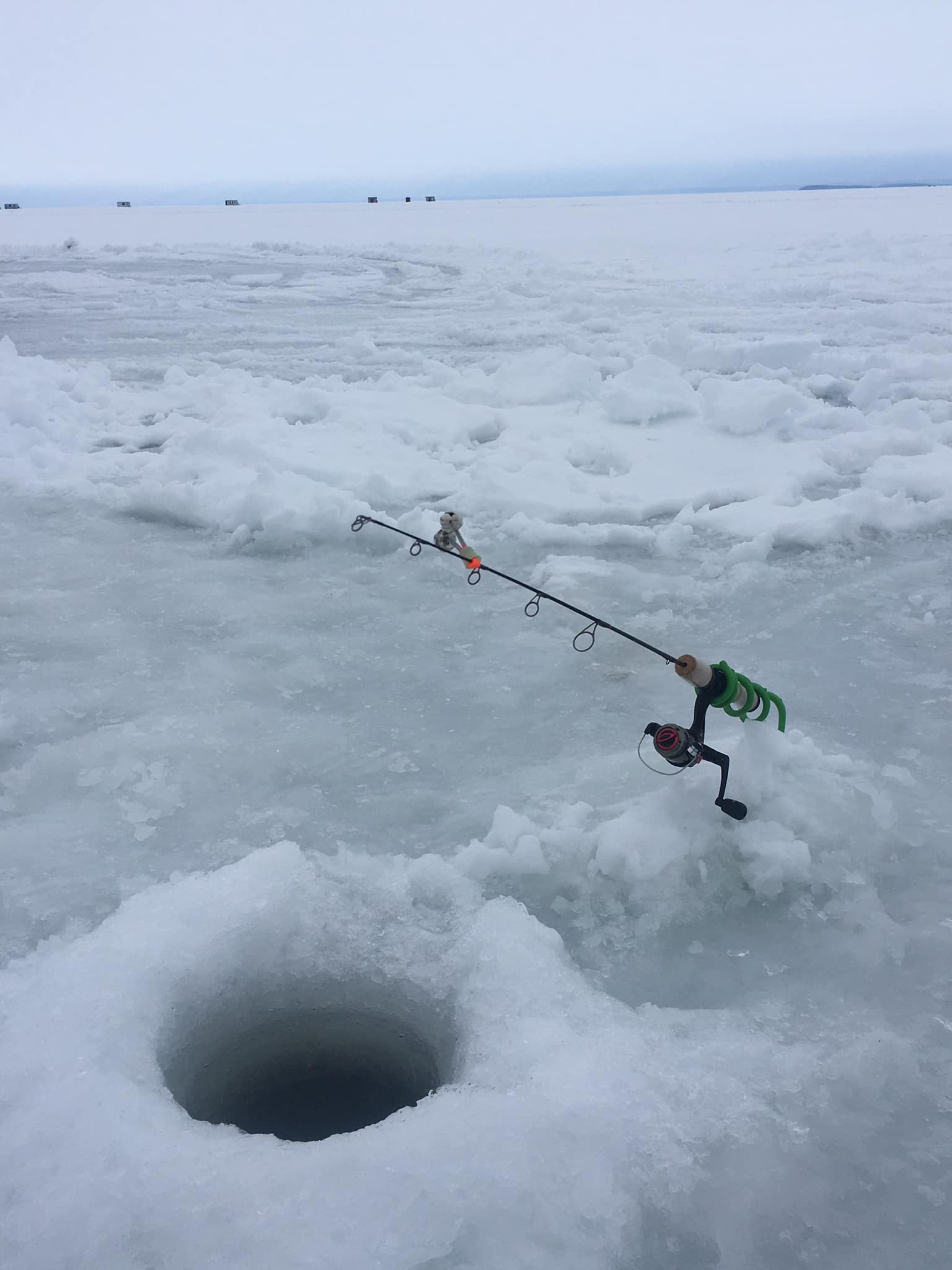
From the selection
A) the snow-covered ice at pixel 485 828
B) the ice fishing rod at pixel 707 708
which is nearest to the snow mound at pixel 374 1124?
the snow-covered ice at pixel 485 828

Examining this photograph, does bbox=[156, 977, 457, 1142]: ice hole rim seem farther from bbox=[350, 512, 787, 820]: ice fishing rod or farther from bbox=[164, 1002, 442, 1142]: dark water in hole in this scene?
bbox=[350, 512, 787, 820]: ice fishing rod

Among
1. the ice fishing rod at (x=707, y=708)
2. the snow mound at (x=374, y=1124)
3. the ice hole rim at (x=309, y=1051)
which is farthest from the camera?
the ice fishing rod at (x=707, y=708)

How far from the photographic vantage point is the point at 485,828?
2893 millimetres

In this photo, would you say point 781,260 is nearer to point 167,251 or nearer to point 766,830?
point 167,251

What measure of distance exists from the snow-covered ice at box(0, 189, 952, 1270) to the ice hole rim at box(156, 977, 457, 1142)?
2cm

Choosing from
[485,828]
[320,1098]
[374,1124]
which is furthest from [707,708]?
[320,1098]

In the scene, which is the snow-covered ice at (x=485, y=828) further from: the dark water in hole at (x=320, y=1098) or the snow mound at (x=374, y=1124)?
the dark water in hole at (x=320, y=1098)

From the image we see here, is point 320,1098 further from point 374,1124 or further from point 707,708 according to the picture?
point 707,708

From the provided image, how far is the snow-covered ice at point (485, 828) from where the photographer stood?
5.89ft

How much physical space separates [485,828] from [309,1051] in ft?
2.81

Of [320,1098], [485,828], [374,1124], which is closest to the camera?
[374,1124]

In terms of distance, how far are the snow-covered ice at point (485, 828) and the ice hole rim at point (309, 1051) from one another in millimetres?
19

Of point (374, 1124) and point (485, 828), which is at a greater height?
point (485, 828)

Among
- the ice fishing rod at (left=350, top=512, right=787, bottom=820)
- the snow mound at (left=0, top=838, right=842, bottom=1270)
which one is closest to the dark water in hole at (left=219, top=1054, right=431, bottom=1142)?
the snow mound at (left=0, top=838, right=842, bottom=1270)
